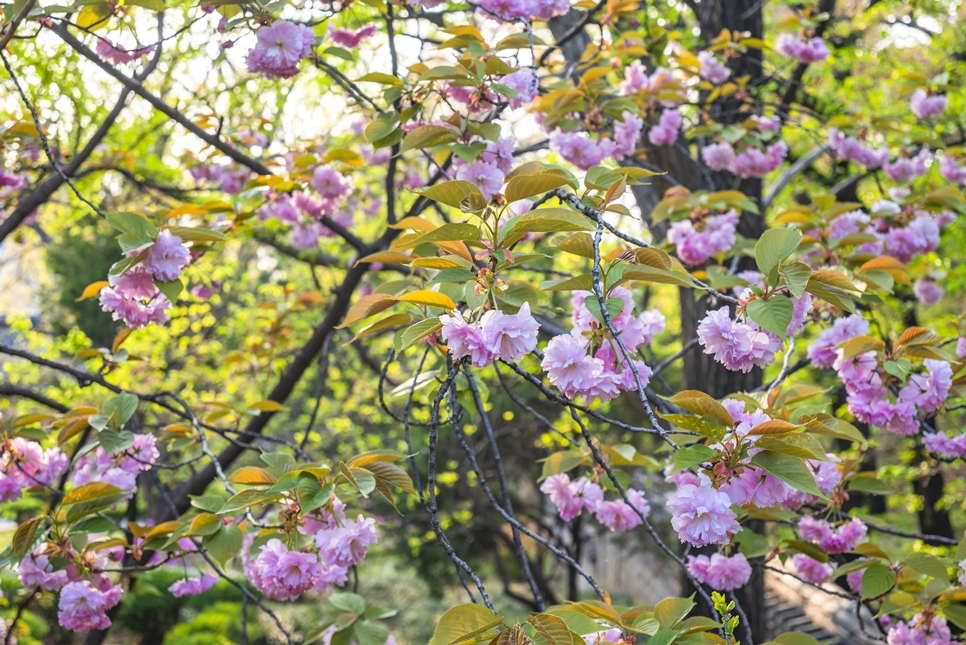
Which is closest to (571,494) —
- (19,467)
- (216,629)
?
(19,467)

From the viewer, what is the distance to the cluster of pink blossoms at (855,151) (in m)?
2.91

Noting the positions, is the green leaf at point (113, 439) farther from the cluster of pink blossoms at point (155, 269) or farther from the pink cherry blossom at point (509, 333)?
the pink cherry blossom at point (509, 333)

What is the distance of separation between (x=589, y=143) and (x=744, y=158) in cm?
88

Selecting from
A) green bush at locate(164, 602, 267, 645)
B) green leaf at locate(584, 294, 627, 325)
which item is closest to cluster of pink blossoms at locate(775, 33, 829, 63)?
green leaf at locate(584, 294, 627, 325)

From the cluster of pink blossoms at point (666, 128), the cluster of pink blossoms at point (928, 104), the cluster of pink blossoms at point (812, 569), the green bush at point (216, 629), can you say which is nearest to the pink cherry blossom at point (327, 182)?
the cluster of pink blossoms at point (666, 128)

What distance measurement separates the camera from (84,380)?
190 cm

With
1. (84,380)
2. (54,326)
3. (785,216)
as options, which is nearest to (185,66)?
(84,380)

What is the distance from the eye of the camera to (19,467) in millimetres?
1798

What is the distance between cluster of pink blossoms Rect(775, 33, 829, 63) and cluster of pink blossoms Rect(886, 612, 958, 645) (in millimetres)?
2417

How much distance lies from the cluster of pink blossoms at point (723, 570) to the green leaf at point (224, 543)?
3.40 ft

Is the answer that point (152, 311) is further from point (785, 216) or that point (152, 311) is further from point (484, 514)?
point (484, 514)

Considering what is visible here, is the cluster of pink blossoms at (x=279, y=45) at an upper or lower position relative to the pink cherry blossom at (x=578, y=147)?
upper

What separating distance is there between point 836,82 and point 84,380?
5194 millimetres

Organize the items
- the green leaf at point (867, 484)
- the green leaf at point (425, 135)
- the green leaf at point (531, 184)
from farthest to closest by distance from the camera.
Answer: the green leaf at point (867, 484), the green leaf at point (425, 135), the green leaf at point (531, 184)
